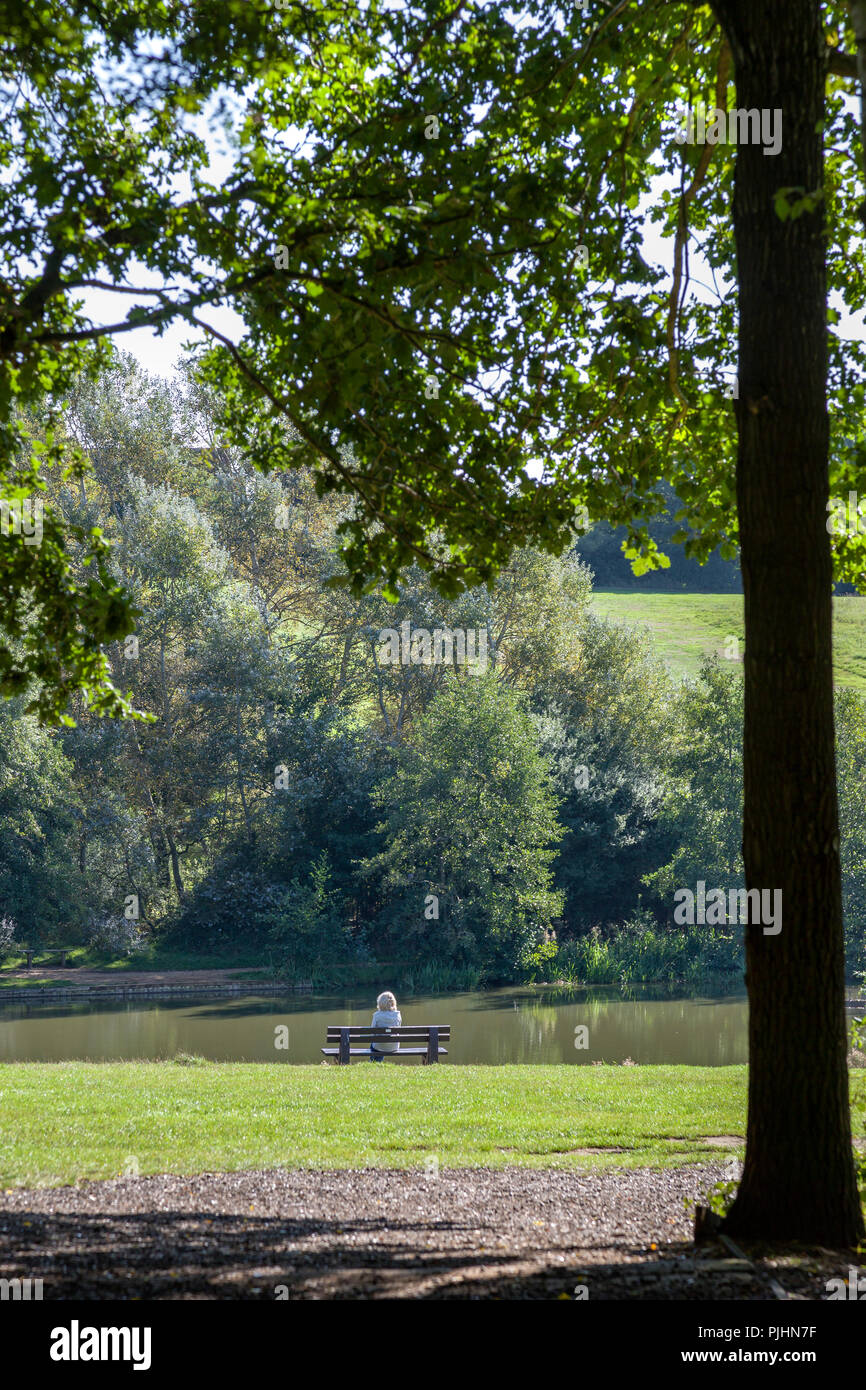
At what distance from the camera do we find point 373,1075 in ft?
47.4

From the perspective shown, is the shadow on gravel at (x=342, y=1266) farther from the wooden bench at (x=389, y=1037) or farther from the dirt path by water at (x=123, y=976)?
the dirt path by water at (x=123, y=976)

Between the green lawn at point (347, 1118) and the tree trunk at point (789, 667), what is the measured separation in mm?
4212

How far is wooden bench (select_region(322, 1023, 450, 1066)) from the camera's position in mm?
16469

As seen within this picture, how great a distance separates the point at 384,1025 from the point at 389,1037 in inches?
12.3

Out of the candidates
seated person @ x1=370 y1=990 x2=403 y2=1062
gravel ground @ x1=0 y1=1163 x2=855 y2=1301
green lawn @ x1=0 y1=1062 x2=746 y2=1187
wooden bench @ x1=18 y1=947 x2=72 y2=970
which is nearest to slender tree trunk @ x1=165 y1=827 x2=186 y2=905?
wooden bench @ x1=18 y1=947 x2=72 y2=970

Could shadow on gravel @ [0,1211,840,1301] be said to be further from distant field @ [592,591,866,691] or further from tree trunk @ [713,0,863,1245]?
distant field @ [592,591,866,691]

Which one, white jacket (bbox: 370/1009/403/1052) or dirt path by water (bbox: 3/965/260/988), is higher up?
white jacket (bbox: 370/1009/403/1052)

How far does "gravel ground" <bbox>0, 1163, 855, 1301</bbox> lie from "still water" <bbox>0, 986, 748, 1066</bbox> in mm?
10208

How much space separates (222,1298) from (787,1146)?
2610 mm

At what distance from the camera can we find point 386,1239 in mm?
5875

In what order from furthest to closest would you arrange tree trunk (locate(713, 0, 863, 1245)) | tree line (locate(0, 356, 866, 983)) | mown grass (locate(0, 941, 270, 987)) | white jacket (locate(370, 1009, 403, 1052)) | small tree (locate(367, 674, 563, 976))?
1. mown grass (locate(0, 941, 270, 987))
2. tree line (locate(0, 356, 866, 983))
3. small tree (locate(367, 674, 563, 976))
4. white jacket (locate(370, 1009, 403, 1052))
5. tree trunk (locate(713, 0, 863, 1245))

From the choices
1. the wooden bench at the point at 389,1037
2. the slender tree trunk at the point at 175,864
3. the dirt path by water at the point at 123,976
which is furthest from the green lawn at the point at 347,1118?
the slender tree trunk at the point at 175,864

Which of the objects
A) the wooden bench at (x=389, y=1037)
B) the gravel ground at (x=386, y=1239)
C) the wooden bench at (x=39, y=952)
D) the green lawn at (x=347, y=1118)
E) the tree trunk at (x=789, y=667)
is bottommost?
the wooden bench at (x=39, y=952)

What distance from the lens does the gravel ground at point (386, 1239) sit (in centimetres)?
445
